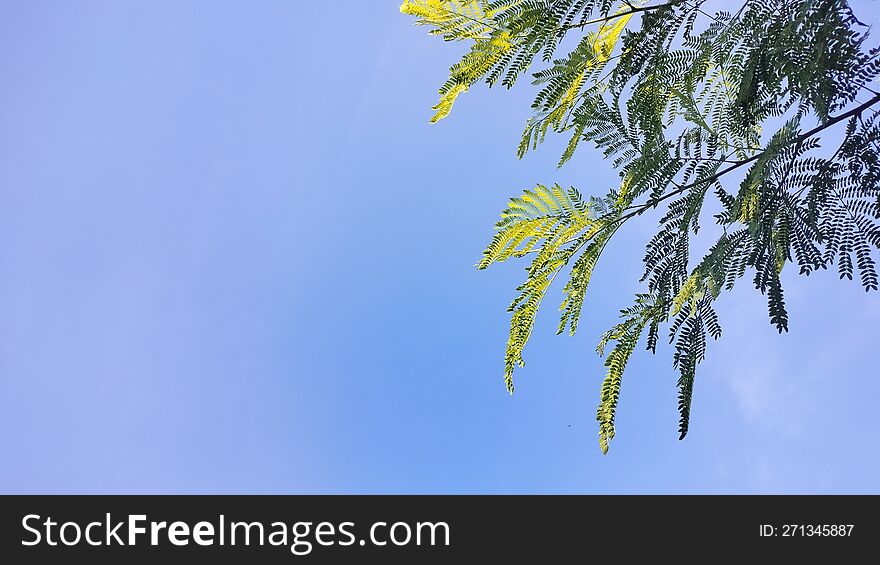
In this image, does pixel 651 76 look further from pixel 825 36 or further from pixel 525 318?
pixel 525 318

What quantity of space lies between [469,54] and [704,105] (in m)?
1.13

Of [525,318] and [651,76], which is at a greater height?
[651,76]

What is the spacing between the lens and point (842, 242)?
8.40ft

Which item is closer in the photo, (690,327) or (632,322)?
(690,327)

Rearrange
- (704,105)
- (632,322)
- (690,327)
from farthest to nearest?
(704,105)
(632,322)
(690,327)
